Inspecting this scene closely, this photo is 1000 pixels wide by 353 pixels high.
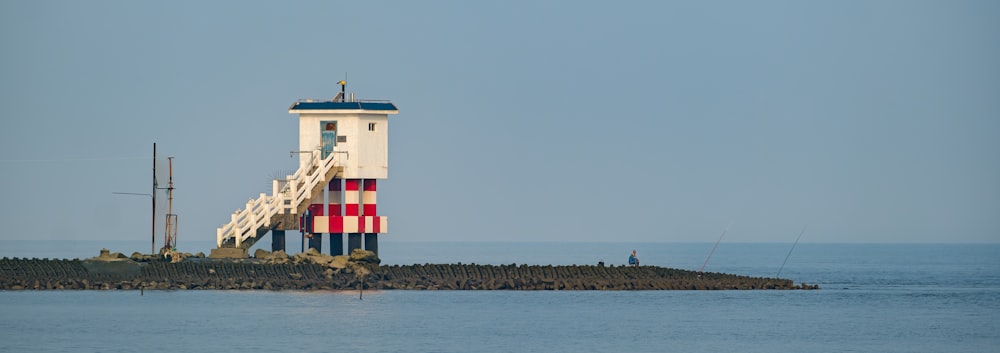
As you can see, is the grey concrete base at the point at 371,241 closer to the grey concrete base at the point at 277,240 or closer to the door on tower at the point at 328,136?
the grey concrete base at the point at 277,240

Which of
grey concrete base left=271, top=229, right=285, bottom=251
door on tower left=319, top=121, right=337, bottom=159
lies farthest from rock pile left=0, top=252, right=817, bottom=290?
door on tower left=319, top=121, right=337, bottom=159

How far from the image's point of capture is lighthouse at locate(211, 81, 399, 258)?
70.8m

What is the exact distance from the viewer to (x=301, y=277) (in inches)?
2689

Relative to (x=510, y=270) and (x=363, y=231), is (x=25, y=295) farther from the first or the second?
(x=510, y=270)

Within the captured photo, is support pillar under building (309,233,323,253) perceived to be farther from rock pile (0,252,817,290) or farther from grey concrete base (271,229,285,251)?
rock pile (0,252,817,290)

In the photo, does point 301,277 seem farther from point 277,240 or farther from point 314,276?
point 277,240

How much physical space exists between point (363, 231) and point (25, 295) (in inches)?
510

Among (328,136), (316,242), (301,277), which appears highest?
(328,136)

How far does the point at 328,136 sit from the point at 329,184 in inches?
80.8

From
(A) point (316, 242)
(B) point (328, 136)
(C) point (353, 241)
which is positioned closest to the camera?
(B) point (328, 136)

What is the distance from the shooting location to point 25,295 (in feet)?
217

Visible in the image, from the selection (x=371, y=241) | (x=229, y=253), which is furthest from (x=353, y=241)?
(x=229, y=253)

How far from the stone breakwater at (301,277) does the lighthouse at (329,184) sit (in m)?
2.16

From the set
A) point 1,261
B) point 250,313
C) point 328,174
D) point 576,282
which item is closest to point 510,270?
point 576,282
